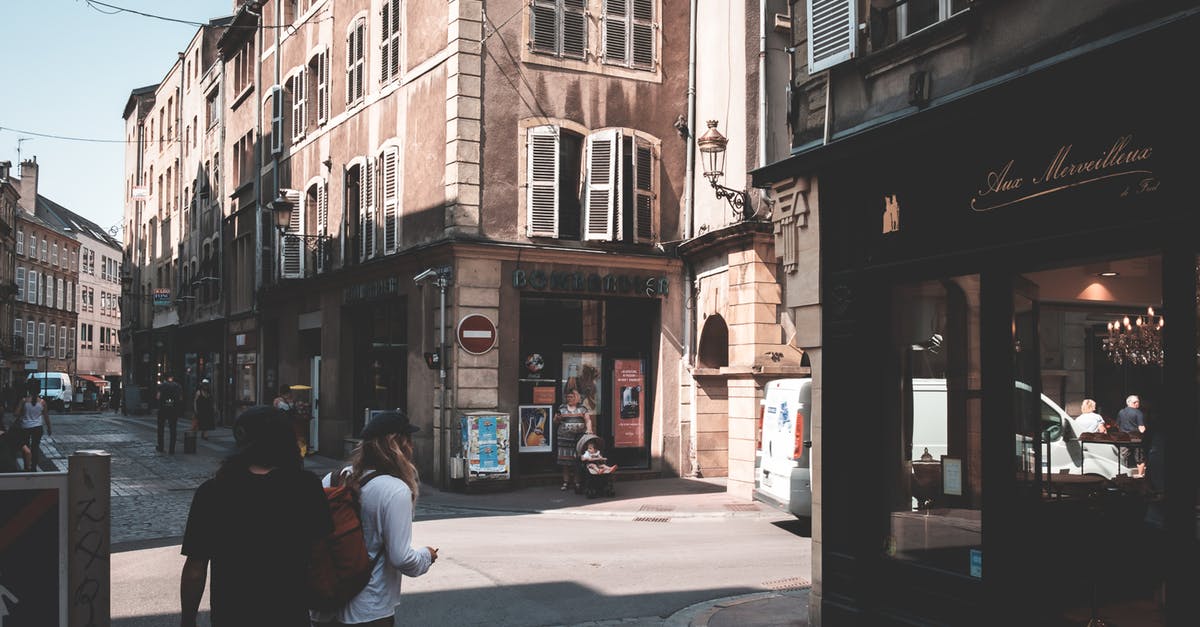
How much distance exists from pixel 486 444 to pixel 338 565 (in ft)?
43.7

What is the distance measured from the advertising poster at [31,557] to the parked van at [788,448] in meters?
9.38

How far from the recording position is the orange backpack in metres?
4.55

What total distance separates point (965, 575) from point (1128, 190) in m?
2.77

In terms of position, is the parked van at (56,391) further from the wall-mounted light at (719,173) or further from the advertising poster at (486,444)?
the wall-mounted light at (719,173)

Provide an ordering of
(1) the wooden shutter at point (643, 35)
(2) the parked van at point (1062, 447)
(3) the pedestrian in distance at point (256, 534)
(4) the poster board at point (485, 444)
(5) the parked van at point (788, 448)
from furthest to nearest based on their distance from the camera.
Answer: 1. (1) the wooden shutter at point (643, 35)
2. (4) the poster board at point (485, 444)
3. (5) the parked van at point (788, 448)
4. (2) the parked van at point (1062, 447)
5. (3) the pedestrian in distance at point (256, 534)

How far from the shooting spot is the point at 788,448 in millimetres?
13336

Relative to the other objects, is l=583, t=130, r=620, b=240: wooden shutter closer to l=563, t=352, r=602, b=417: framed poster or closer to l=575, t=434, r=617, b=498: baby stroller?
l=563, t=352, r=602, b=417: framed poster

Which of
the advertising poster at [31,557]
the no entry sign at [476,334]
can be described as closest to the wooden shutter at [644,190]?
the no entry sign at [476,334]

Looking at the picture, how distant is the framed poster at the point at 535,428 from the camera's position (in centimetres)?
1900

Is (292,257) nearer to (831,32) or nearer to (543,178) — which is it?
(543,178)

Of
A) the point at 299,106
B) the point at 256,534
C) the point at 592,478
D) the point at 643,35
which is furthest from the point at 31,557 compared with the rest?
the point at 299,106

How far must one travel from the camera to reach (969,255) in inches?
277

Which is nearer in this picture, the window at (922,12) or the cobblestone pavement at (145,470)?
the window at (922,12)

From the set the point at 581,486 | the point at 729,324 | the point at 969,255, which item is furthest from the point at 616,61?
the point at 969,255
